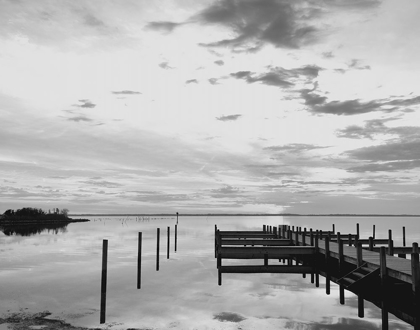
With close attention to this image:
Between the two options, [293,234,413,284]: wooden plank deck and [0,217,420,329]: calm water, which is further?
[0,217,420,329]: calm water

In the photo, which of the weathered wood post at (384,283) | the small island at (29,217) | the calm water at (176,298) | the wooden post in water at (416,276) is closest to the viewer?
the wooden post in water at (416,276)

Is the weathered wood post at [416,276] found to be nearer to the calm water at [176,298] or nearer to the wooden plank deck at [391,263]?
the wooden plank deck at [391,263]

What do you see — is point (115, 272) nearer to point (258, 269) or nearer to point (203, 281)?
point (203, 281)

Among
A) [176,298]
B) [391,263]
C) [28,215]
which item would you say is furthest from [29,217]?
[391,263]

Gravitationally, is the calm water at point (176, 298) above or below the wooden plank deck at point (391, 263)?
below

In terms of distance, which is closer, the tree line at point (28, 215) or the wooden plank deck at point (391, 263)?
the wooden plank deck at point (391, 263)

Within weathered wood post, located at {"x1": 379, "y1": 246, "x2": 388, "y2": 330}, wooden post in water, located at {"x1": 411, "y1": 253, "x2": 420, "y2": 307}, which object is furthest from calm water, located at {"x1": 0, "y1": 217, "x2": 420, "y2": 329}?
wooden post in water, located at {"x1": 411, "y1": 253, "x2": 420, "y2": 307}

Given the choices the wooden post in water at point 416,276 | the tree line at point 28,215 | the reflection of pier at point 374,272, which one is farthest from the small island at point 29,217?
the wooden post in water at point 416,276

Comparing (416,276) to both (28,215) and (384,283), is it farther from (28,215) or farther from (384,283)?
(28,215)

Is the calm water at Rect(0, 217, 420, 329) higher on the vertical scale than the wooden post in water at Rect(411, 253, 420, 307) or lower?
lower

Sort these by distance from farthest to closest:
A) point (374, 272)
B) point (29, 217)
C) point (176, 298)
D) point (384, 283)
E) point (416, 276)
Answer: point (29, 217) < point (176, 298) < point (374, 272) < point (384, 283) < point (416, 276)

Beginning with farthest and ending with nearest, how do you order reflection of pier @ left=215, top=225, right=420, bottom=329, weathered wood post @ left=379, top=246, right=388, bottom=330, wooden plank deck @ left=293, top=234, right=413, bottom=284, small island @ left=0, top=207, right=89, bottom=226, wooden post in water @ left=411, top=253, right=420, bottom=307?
small island @ left=0, top=207, right=89, bottom=226 → weathered wood post @ left=379, top=246, right=388, bottom=330 → wooden plank deck @ left=293, top=234, right=413, bottom=284 → reflection of pier @ left=215, top=225, right=420, bottom=329 → wooden post in water @ left=411, top=253, right=420, bottom=307

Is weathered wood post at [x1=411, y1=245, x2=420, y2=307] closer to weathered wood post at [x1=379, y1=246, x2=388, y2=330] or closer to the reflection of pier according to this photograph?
the reflection of pier

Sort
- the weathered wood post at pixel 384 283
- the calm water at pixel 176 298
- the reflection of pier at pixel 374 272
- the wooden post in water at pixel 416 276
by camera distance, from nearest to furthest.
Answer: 1. the wooden post in water at pixel 416 276
2. the reflection of pier at pixel 374 272
3. the weathered wood post at pixel 384 283
4. the calm water at pixel 176 298
